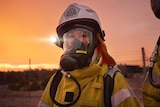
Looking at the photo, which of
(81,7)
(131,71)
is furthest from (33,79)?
(81,7)

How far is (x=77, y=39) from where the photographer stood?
365 centimetres

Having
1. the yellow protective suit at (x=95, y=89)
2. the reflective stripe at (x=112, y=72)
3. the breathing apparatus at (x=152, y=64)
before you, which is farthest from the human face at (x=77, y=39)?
the breathing apparatus at (x=152, y=64)

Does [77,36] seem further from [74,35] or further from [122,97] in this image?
[122,97]

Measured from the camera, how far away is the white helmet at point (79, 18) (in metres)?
3.77

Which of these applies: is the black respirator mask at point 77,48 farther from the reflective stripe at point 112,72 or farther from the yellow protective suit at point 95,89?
the reflective stripe at point 112,72

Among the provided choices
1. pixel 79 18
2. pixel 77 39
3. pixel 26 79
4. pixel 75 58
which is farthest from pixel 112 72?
pixel 26 79

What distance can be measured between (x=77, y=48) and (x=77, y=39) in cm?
11

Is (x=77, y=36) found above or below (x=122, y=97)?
above

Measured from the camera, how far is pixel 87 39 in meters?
3.68

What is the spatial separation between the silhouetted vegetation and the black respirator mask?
21.4 meters

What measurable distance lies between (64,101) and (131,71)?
71.1ft

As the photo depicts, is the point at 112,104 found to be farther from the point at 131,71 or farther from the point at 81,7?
the point at 131,71

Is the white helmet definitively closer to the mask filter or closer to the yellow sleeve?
the mask filter

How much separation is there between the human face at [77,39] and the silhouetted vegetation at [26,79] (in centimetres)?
2133
